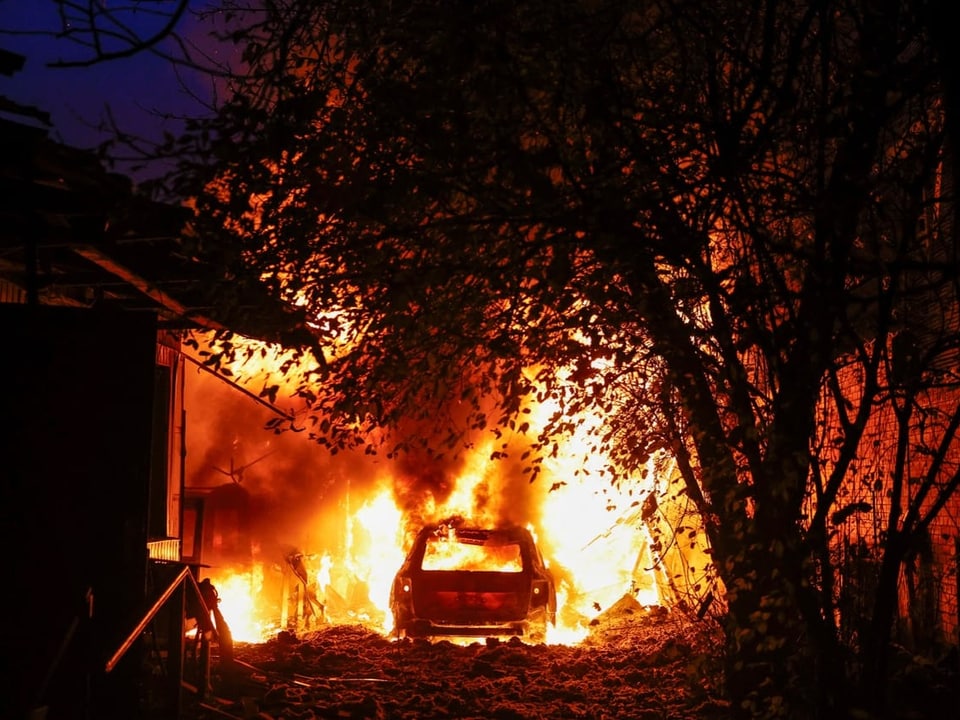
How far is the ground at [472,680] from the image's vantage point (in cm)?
780

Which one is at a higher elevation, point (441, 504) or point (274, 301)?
point (274, 301)

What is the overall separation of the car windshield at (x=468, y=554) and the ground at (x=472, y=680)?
1543mm

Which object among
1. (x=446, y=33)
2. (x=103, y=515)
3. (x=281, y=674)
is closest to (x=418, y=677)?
(x=281, y=674)

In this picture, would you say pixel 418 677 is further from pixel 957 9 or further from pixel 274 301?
pixel 957 9

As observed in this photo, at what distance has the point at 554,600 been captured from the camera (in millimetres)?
12125

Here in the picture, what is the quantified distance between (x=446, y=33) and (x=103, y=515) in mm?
4257

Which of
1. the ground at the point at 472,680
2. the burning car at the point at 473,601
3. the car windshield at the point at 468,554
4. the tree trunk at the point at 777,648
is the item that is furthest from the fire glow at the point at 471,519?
the tree trunk at the point at 777,648

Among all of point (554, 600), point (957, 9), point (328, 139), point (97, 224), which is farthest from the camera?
point (554, 600)

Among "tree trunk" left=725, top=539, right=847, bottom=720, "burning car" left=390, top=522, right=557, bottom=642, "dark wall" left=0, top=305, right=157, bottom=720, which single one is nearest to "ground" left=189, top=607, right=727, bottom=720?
"tree trunk" left=725, top=539, right=847, bottom=720

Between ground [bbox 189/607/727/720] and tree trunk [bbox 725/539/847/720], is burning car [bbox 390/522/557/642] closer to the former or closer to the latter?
ground [bbox 189/607/727/720]

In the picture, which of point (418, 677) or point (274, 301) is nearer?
point (274, 301)

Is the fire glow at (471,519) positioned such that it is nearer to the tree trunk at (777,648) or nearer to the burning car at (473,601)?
the burning car at (473,601)

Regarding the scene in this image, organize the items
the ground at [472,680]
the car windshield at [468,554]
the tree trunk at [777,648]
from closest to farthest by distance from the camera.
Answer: the tree trunk at [777,648] → the ground at [472,680] → the car windshield at [468,554]

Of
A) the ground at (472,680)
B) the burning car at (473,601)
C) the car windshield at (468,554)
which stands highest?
the car windshield at (468,554)
